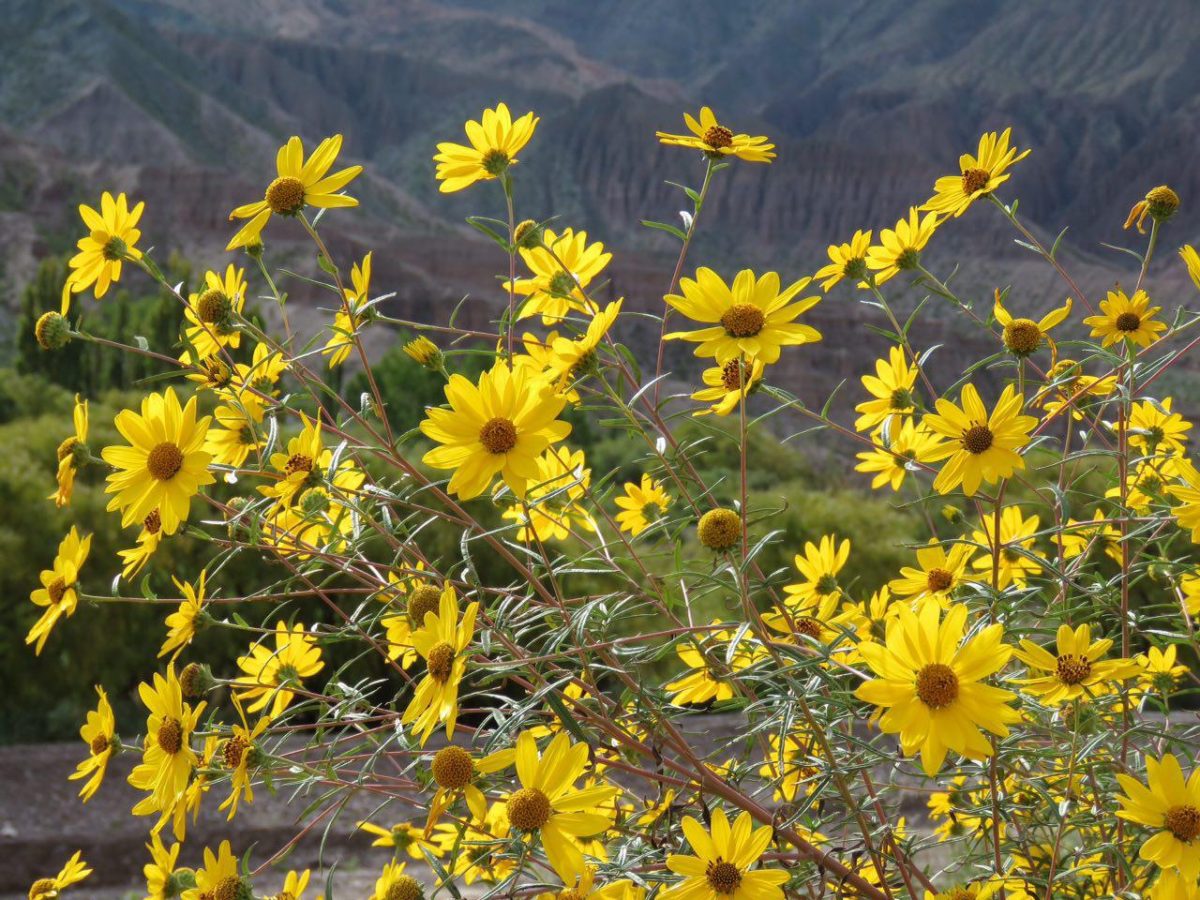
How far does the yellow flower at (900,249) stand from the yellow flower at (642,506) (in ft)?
1.51

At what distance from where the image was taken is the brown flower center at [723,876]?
1.07m

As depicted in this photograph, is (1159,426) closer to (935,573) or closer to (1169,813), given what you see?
(935,573)

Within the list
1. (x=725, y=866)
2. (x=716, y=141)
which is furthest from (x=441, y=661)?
(x=716, y=141)

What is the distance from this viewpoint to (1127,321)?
1625 mm

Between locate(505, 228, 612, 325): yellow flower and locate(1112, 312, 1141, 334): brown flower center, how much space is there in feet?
2.41

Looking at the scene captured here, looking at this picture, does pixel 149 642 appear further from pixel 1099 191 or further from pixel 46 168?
pixel 1099 191

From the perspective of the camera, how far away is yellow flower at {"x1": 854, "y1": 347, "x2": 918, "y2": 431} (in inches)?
62.2

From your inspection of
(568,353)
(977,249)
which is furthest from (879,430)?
(977,249)

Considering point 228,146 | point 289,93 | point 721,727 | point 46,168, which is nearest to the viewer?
point 721,727

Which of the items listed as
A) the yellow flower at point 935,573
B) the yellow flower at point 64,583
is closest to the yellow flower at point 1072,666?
the yellow flower at point 935,573

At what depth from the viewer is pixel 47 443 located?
22.6ft

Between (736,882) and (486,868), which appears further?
(486,868)

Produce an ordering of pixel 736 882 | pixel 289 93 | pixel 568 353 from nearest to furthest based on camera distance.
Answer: pixel 736 882 < pixel 568 353 < pixel 289 93

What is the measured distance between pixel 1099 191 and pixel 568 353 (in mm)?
83116
